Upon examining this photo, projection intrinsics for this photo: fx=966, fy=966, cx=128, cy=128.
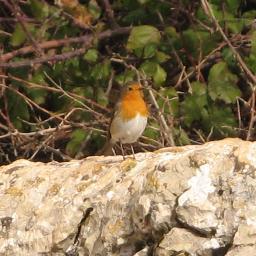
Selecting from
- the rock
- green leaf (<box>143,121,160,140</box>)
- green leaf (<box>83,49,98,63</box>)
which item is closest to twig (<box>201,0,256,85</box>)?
green leaf (<box>143,121,160,140</box>)

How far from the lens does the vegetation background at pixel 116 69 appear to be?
228 inches

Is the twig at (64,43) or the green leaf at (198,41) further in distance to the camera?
the twig at (64,43)

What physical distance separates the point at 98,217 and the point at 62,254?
0.69ft

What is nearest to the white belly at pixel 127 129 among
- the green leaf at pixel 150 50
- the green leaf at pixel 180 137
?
the green leaf at pixel 180 137

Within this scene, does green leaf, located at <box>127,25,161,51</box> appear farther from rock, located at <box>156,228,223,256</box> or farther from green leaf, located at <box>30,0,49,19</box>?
rock, located at <box>156,228,223,256</box>

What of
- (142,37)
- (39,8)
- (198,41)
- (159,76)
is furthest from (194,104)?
(39,8)

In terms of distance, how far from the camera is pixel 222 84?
5.76 meters

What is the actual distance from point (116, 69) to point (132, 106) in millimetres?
1053

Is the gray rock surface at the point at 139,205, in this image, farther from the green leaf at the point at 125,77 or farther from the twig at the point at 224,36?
the green leaf at the point at 125,77

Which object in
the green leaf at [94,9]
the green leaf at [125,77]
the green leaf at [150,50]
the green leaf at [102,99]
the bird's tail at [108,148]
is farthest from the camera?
the green leaf at [94,9]

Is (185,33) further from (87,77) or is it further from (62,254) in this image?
(62,254)

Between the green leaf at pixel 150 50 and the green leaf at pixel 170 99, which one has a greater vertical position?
the green leaf at pixel 150 50

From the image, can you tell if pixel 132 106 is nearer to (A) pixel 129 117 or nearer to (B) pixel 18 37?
(A) pixel 129 117

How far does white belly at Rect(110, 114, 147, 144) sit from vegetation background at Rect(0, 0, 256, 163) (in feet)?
0.48
